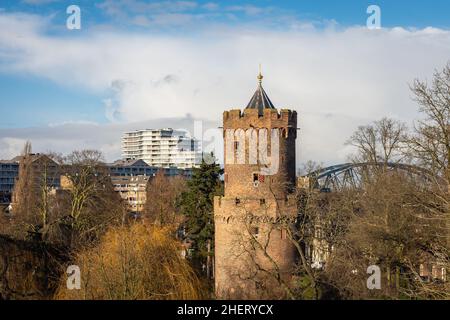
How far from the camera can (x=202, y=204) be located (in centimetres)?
4422

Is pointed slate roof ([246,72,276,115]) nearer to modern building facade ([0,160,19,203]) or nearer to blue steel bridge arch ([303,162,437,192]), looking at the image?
blue steel bridge arch ([303,162,437,192])

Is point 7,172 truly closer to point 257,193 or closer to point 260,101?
point 260,101

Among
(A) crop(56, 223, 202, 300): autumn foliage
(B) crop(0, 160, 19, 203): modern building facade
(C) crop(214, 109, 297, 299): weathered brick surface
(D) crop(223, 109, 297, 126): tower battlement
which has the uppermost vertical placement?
(B) crop(0, 160, 19, 203): modern building facade

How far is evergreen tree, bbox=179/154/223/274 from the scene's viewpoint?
43.5m

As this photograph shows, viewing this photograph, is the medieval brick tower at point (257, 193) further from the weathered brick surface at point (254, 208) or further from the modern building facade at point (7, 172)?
the modern building facade at point (7, 172)

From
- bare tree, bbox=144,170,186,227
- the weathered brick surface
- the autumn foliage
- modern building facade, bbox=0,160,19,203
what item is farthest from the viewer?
modern building facade, bbox=0,160,19,203

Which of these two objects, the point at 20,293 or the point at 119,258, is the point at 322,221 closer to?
the point at 119,258

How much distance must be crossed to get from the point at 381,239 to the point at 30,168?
4080 centimetres

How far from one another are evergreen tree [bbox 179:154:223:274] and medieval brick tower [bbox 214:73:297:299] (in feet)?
31.0

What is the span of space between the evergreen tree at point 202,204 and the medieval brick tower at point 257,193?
9.44 m

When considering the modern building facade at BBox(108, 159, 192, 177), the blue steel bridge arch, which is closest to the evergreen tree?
the blue steel bridge arch

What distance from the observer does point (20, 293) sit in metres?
28.7

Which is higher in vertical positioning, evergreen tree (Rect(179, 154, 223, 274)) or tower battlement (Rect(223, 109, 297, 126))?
tower battlement (Rect(223, 109, 297, 126))
